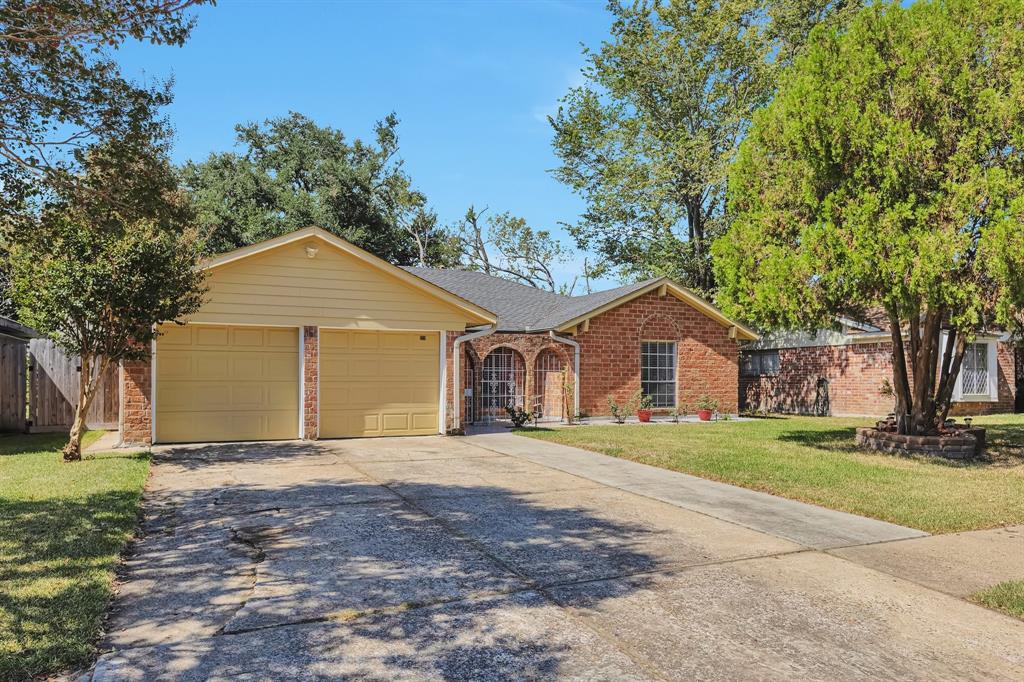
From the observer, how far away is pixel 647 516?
7.29 metres

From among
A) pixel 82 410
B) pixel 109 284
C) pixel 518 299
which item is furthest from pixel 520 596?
pixel 518 299

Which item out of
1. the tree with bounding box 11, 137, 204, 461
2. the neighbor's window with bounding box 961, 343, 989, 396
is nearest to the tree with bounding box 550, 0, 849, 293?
the neighbor's window with bounding box 961, 343, 989, 396

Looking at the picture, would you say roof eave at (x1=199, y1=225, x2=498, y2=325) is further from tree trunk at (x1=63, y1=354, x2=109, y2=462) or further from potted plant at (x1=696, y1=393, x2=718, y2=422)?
potted plant at (x1=696, y1=393, x2=718, y2=422)

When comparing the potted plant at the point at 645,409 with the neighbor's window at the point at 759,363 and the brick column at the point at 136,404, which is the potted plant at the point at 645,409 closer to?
the neighbor's window at the point at 759,363

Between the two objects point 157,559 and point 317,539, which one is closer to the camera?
point 157,559

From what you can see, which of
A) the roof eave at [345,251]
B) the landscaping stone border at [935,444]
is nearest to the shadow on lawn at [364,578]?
the roof eave at [345,251]

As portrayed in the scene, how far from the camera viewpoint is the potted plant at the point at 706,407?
20344mm

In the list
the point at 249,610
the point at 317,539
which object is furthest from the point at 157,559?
the point at 249,610

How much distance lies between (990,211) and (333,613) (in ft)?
36.4

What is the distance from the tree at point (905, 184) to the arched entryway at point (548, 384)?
7983 millimetres

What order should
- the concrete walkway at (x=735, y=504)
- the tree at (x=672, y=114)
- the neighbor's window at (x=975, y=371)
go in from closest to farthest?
the concrete walkway at (x=735, y=504) < the neighbor's window at (x=975, y=371) < the tree at (x=672, y=114)

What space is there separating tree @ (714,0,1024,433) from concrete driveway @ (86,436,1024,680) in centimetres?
508

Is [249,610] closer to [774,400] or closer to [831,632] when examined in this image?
[831,632]

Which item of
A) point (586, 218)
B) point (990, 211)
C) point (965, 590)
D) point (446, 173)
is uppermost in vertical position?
point (446, 173)
